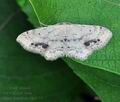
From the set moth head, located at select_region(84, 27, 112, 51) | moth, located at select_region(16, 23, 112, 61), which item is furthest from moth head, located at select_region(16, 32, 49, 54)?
moth head, located at select_region(84, 27, 112, 51)

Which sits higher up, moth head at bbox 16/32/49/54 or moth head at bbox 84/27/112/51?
moth head at bbox 16/32/49/54

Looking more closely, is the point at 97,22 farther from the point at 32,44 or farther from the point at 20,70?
the point at 20,70

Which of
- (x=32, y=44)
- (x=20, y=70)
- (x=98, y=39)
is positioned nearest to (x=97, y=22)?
(x=98, y=39)

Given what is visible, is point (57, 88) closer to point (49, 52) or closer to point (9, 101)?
point (9, 101)

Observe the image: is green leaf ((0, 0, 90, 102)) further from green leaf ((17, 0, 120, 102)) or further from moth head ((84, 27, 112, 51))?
moth head ((84, 27, 112, 51))

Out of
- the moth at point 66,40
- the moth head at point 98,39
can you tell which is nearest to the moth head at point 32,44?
the moth at point 66,40

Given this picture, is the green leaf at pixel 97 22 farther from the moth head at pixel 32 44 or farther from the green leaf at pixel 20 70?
the green leaf at pixel 20 70

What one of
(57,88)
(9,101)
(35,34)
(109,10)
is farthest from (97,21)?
(9,101)
